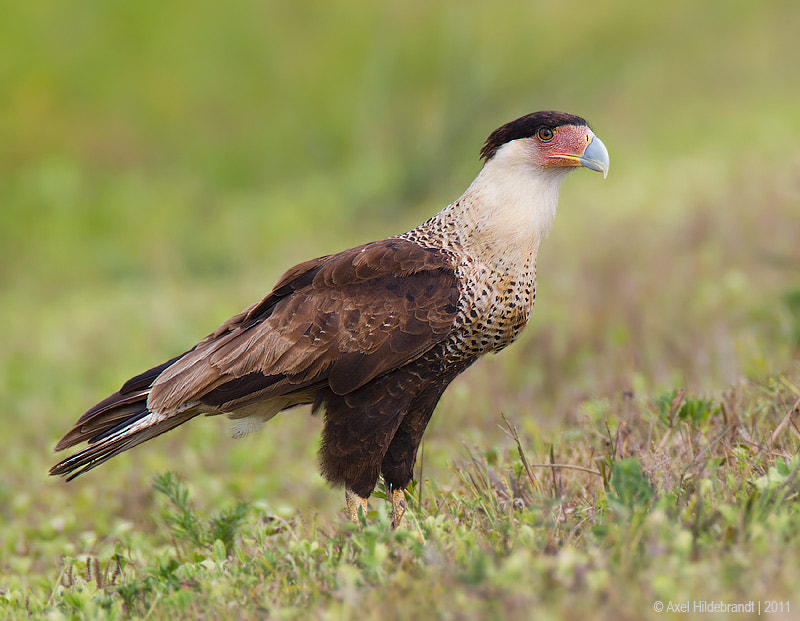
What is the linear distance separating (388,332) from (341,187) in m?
10.9

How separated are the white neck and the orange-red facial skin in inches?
1.9

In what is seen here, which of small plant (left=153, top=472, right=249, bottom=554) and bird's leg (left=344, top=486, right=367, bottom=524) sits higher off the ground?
small plant (left=153, top=472, right=249, bottom=554)

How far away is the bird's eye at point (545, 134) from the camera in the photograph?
3.59 metres

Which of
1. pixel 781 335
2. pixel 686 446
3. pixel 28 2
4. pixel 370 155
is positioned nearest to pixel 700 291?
pixel 781 335

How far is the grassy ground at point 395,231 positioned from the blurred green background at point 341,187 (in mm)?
43

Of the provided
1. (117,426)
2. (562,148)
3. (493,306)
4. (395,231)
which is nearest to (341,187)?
(395,231)

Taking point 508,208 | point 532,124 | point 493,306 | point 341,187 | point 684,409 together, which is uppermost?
point 341,187

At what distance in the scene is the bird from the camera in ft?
11.1

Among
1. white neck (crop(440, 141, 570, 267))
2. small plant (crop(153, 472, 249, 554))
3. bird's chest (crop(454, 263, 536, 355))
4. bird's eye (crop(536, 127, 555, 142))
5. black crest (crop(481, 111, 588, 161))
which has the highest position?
black crest (crop(481, 111, 588, 161))

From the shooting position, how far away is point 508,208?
11.6 feet

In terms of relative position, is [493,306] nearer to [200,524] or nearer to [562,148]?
[562,148]

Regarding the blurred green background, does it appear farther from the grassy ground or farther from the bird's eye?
the bird's eye

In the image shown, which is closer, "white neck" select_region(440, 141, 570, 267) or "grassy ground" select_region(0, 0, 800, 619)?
"grassy ground" select_region(0, 0, 800, 619)

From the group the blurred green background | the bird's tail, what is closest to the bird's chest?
the blurred green background
